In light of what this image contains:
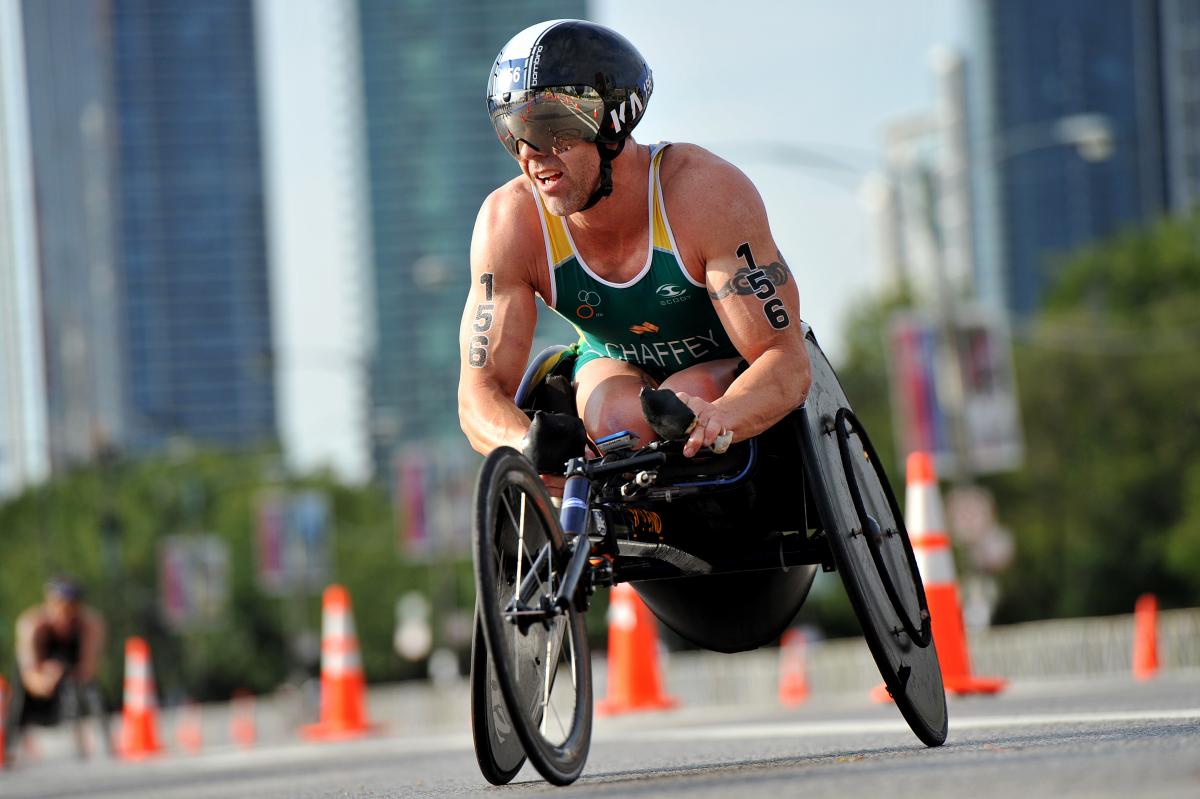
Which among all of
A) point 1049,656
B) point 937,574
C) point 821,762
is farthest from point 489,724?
point 1049,656

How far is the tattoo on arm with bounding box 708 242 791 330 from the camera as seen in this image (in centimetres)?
616

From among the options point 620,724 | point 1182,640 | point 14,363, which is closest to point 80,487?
point 14,363

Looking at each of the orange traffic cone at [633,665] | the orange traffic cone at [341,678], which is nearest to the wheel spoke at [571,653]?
the orange traffic cone at [633,665]

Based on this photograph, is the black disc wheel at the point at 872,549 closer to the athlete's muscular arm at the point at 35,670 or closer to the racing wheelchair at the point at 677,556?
the racing wheelchair at the point at 677,556

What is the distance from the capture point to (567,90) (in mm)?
6031

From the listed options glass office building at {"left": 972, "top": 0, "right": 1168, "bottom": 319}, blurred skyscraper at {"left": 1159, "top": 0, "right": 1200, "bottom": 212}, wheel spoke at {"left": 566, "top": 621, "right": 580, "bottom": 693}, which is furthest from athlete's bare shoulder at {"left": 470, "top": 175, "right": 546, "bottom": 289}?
glass office building at {"left": 972, "top": 0, "right": 1168, "bottom": 319}

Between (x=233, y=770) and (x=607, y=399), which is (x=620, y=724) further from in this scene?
(x=607, y=399)

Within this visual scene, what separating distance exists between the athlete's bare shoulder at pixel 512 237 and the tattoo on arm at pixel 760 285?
53 cm

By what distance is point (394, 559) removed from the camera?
95.2 meters

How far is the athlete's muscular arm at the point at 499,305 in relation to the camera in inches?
248

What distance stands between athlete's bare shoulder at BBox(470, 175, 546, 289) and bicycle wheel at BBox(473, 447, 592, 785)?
0.96 m

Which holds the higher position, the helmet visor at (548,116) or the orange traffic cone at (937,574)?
the helmet visor at (548,116)

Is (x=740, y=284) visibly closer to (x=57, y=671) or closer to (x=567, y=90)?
(x=567, y=90)

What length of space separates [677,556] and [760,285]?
79cm
